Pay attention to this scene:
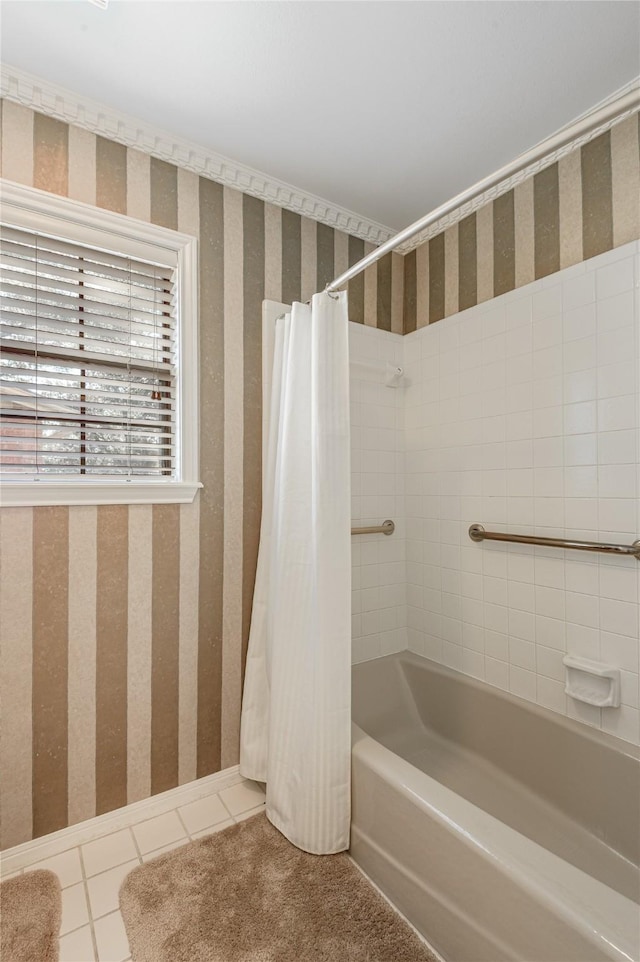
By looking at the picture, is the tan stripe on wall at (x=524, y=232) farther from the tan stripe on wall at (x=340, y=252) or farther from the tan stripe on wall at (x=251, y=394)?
the tan stripe on wall at (x=251, y=394)

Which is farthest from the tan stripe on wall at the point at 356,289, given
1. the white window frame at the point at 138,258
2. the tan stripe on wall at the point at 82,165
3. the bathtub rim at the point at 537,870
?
the bathtub rim at the point at 537,870

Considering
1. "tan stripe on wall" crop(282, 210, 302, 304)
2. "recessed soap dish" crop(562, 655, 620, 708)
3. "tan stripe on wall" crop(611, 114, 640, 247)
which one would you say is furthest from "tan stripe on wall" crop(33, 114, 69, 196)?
"recessed soap dish" crop(562, 655, 620, 708)

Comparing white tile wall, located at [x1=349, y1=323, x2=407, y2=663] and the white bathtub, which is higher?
A: white tile wall, located at [x1=349, y1=323, x2=407, y2=663]

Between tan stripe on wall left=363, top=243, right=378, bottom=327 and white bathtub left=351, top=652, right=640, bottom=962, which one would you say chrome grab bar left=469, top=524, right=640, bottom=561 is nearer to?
white bathtub left=351, top=652, right=640, bottom=962

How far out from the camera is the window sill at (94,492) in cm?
A: 145

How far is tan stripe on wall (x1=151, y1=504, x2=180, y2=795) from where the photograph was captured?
5.59 ft

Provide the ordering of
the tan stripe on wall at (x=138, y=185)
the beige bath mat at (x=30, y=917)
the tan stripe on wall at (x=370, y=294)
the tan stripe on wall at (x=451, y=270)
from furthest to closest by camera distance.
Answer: the tan stripe on wall at (x=370, y=294) < the tan stripe on wall at (x=451, y=270) < the tan stripe on wall at (x=138, y=185) < the beige bath mat at (x=30, y=917)

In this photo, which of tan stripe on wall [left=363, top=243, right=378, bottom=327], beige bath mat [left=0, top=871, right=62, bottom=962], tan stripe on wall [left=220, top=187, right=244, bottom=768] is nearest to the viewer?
beige bath mat [left=0, top=871, right=62, bottom=962]

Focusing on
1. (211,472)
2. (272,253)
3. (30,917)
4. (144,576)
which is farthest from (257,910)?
(272,253)

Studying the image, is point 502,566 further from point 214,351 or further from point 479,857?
point 214,351

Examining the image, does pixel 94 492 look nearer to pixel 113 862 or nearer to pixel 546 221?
pixel 113 862

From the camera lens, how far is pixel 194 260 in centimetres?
177

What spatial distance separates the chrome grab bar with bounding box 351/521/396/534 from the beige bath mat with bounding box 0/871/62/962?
61.1 inches

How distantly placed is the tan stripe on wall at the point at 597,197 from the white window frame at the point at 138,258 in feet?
4.66
